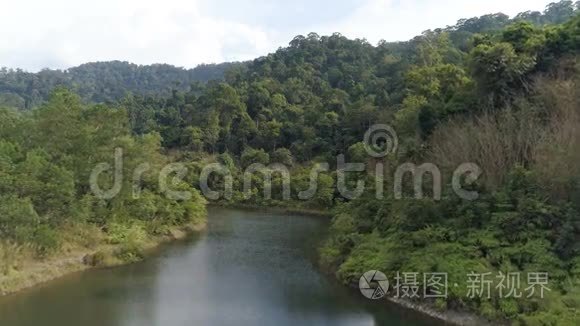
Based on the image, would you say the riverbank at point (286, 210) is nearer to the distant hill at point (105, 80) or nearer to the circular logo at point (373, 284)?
the circular logo at point (373, 284)

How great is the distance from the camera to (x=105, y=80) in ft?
415

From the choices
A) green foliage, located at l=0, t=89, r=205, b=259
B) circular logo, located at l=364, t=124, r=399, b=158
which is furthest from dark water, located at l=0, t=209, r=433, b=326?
circular logo, located at l=364, t=124, r=399, b=158

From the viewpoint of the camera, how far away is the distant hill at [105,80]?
9662 centimetres

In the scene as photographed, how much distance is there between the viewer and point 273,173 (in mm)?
46812

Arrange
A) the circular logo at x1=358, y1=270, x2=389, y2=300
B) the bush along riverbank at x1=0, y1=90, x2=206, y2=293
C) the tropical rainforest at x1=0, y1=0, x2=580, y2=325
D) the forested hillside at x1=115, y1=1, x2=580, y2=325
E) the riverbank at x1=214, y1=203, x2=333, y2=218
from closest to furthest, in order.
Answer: the forested hillside at x1=115, y1=1, x2=580, y2=325 → the tropical rainforest at x1=0, y1=0, x2=580, y2=325 → the circular logo at x1=358, y1=270, x2=389, y2=300 → the bush along riverbank at x1=0, y1=90, x2=206, y2=293 → the riverbank at x1=214, y1=203, x2=333, y2=218

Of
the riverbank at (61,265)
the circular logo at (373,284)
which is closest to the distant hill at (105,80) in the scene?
the riverbank at (61,265)

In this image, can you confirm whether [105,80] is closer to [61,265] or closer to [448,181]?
[61,265]

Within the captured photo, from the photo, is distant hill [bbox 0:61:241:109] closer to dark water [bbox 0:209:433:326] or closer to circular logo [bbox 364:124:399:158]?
circular logo [bbox 364:124:399:158]

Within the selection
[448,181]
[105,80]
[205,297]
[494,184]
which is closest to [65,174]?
[205,297]

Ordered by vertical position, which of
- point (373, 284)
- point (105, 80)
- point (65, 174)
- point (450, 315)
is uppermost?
point (105, 80)

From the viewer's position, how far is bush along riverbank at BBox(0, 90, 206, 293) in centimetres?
1956

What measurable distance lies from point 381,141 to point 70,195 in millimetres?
21503

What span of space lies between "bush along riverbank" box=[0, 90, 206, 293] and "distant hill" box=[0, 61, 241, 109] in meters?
56.8

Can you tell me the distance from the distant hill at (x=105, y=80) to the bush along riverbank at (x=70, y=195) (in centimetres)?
5681
